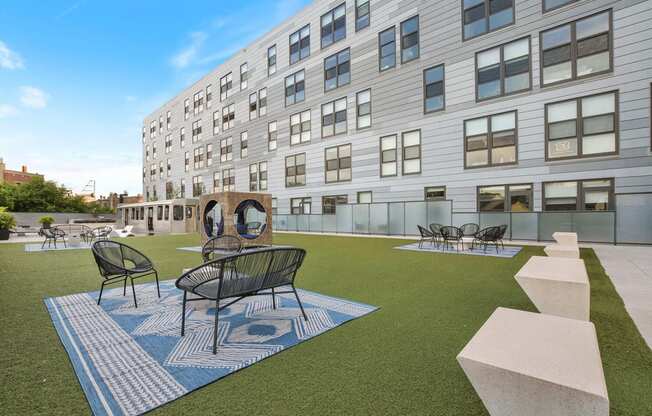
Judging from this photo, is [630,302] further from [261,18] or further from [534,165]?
[261,18]

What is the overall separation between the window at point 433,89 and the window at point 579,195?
22.5 ft

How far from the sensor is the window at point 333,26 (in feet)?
70.6

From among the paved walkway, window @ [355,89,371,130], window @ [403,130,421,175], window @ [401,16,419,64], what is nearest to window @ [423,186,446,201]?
window @ [403,130,421,175]

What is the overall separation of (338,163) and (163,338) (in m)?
18.8

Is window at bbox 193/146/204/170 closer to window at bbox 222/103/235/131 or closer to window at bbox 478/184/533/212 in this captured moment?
window at bbox 222/103/235/131

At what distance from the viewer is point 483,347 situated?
1.75 metres

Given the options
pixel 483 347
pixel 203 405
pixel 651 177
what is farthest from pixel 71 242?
pixel 651 177

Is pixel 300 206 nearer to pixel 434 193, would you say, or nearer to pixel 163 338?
pixel 434 193

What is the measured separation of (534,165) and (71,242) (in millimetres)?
20800

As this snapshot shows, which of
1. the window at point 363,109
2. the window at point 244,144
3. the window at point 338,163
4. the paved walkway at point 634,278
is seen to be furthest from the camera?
the window at point 244,144

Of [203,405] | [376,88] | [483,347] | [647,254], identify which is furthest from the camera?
[376,88]

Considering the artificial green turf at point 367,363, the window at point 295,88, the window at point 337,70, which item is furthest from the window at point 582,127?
the window at point 295,88

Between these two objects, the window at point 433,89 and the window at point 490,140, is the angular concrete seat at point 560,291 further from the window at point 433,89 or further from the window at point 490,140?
the window at point 433,89

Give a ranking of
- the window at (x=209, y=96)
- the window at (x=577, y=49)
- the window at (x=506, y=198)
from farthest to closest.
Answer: the window at (x=209, y=96)
the window at (x=506, y=198)
the window at (x=577, y=49)
